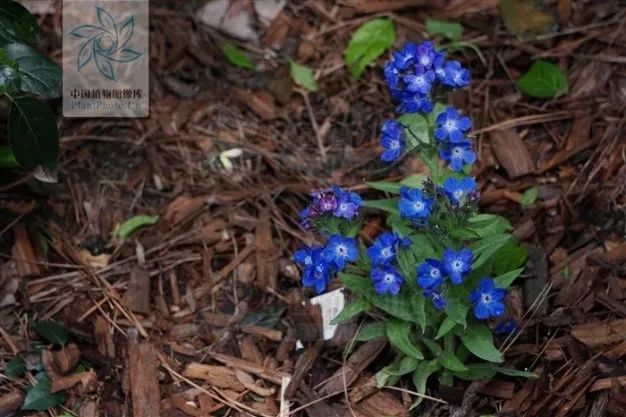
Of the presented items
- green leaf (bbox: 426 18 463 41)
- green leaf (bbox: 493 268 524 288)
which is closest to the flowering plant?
green leaf (bbox: 493 268 524 288)

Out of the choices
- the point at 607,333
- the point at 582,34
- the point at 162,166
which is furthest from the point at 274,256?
the point at 582,34

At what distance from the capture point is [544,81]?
4.04 metres

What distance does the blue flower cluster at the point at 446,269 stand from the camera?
9.02ft

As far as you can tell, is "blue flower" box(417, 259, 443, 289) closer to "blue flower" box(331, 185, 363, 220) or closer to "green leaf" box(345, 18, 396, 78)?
"blue flower" box(331, 185, 363, 220)

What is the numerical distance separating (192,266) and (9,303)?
0.76 meters

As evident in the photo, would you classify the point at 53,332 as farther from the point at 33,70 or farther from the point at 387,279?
the point at 387,279

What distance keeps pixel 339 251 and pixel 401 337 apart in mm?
434

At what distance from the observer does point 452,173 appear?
11.4 feet

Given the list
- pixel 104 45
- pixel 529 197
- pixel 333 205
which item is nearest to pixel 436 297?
pixel 333 205

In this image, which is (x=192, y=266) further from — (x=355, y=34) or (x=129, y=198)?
(x=355, y=34)

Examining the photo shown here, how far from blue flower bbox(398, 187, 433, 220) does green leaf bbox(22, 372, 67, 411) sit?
1497 millimetres

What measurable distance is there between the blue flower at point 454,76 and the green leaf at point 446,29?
117cm

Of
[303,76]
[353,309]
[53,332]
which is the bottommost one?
[53,332]

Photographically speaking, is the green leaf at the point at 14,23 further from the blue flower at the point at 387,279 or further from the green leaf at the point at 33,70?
the blue flower at the point at 387,279
